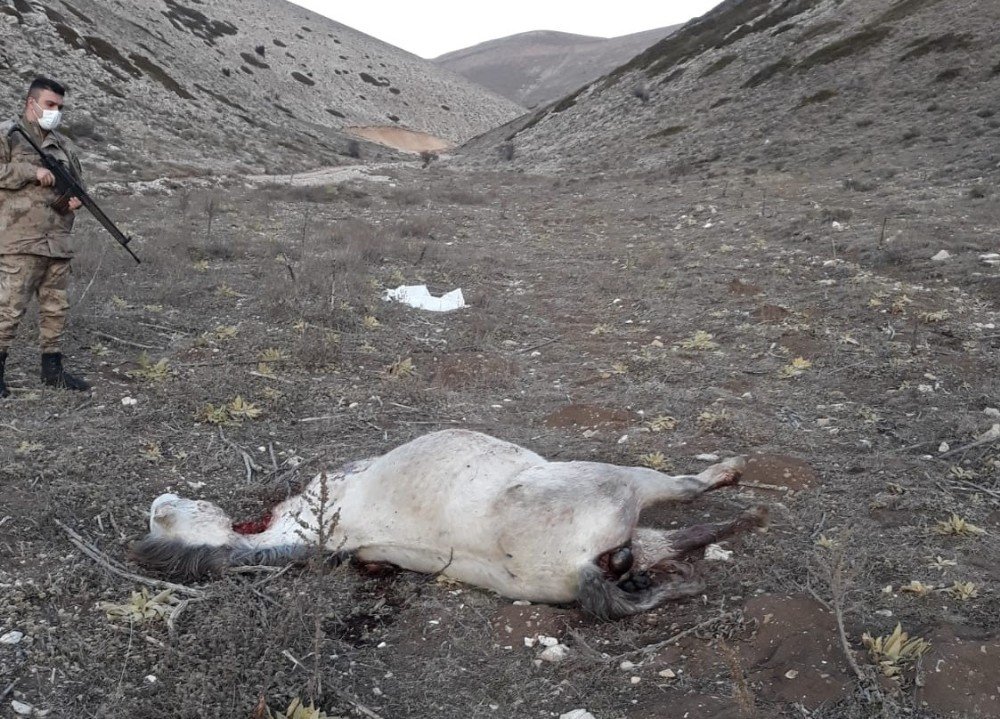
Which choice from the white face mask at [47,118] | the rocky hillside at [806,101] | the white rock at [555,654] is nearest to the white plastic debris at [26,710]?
the white rock at [555,654]

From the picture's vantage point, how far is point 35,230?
16.1ft

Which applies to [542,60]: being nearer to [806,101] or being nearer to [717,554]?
[806,101]

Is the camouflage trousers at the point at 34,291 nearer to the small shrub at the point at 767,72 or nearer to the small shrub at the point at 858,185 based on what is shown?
the small shrub at the point at 858,185

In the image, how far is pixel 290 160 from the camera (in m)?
32.4

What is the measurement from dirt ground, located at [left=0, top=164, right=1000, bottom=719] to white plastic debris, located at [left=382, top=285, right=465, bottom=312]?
28cm

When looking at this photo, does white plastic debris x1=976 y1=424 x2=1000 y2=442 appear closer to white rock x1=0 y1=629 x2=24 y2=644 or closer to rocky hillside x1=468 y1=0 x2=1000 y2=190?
white rock x1=0 y1=629 x2=24 y2=644

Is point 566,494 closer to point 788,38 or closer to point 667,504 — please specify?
point 667,504

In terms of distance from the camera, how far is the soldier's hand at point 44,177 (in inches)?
190

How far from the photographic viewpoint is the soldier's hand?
4832 millimetres

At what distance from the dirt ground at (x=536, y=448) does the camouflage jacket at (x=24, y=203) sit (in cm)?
103

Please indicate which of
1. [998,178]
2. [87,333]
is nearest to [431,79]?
[998,178]

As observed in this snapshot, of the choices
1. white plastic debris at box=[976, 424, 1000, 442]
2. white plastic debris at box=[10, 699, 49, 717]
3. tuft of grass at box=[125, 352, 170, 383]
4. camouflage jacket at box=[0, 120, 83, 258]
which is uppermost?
camouflage jacket at box=[0, 120, 83, 258]

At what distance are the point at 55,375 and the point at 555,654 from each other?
13.7ft

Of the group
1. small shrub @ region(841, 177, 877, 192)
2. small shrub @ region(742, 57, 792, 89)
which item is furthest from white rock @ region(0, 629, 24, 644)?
small shrub @ region(742, 57, 792, 89)
